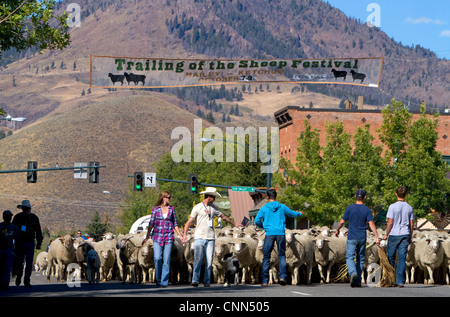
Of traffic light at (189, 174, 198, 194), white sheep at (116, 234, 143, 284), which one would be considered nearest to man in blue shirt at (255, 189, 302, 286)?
white sheep at (116, 234, 143, 284)

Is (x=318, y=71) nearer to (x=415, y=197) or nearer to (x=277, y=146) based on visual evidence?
(x=415, y=197)

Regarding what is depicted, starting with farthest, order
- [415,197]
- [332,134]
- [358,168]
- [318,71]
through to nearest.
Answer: [332,134], [318,71], [358,168], [415,197]

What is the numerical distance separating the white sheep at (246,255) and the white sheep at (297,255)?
123cm

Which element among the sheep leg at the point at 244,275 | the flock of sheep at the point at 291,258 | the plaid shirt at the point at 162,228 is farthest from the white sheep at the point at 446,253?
the plaid shirt at the point at 162,228

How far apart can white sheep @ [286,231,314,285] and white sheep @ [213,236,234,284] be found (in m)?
1.57

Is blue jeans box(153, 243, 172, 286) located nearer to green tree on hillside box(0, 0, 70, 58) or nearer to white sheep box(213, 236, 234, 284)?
white sheep box(213, 236, 234, 284)

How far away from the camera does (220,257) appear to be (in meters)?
21.9

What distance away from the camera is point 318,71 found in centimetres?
5450

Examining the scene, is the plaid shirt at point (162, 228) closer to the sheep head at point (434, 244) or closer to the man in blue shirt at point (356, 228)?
the man in blue shirt at point (356, 228)

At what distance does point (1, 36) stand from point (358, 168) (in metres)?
30.8

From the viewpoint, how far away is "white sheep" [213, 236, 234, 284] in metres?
21.7

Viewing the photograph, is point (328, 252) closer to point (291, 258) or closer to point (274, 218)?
point (291, 258)

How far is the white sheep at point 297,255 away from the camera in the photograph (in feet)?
70.1

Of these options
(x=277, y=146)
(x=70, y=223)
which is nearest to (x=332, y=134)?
(x=277, y=146)
